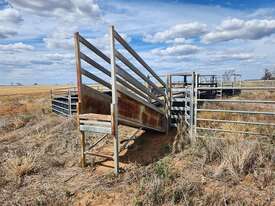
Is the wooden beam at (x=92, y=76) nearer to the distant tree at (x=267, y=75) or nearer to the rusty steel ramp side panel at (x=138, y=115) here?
the rusty steel ramp side panel at (x=138, y=115)

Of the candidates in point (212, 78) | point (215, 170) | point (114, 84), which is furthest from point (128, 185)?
point (212, 78)

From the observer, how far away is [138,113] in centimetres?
682

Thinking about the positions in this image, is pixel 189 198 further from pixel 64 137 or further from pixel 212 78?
pixel 212 78

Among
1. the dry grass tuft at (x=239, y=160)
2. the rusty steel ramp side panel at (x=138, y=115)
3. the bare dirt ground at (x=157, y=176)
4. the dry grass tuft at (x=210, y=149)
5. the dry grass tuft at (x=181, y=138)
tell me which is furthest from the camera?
the dry grass tuft at (x=181, y=138)

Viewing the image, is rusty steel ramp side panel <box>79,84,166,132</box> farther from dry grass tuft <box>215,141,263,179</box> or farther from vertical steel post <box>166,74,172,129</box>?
dry grass tuft <box>215,141,263,179</box>

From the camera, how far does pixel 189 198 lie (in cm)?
456

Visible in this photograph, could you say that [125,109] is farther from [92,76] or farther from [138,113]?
[92,76]

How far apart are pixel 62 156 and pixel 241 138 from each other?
4.42 metres

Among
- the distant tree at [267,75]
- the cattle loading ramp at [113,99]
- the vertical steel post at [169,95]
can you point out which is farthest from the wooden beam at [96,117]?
the distant tree at [267,75]

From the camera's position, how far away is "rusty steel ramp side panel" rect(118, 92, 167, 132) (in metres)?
6.25

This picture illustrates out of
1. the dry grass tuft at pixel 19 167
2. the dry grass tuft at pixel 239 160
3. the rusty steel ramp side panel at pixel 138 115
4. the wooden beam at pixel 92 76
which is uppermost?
the wooden beam at pixel 92 76

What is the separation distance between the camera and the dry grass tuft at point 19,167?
612 centimetres

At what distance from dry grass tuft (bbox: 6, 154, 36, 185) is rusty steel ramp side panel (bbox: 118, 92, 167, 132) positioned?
7.31 ft

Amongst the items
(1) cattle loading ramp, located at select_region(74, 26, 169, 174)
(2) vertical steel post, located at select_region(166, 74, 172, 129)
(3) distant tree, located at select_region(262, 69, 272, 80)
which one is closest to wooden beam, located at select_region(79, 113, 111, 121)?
(1) cattle loading ramp, located at select_region(74, 26, 169, 174)
